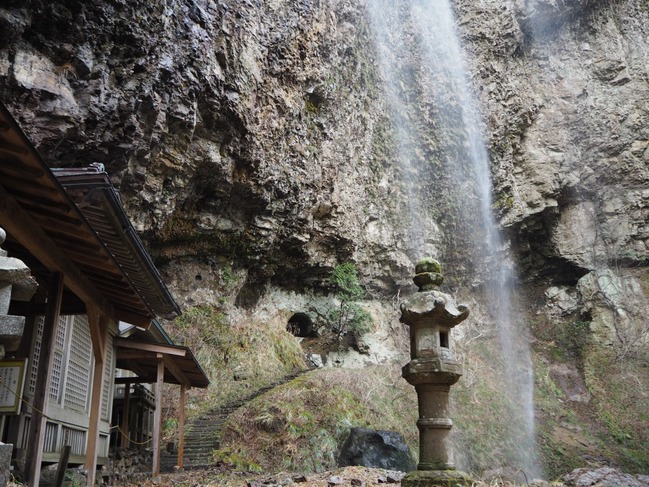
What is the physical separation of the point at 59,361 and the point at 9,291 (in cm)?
471

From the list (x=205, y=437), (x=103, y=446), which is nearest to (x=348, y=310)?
(x=205, y=437)

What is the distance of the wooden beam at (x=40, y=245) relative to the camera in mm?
4012

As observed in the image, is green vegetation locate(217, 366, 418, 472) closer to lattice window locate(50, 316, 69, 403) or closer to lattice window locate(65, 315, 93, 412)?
lattice window locate(65, 315, 93, 412)

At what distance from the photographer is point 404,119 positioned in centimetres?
2434

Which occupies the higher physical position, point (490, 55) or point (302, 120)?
point (490, 55)

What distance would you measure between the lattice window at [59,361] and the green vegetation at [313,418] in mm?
5994

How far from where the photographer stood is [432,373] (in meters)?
5.65

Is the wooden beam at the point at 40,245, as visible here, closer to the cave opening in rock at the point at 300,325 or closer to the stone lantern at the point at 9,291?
the stone lantern at the point at 9,291

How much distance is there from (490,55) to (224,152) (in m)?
15.5

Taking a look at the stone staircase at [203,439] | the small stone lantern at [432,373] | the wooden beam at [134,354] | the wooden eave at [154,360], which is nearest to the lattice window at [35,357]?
the wooden eave at [154,360]

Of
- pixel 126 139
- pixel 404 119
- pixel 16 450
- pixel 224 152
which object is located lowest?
pixel 16 450

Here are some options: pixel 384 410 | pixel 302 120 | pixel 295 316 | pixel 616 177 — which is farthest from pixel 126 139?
pixel 616 177

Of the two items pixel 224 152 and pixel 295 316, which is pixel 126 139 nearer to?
pixel 224 152

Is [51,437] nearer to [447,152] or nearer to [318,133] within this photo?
[318,133]
